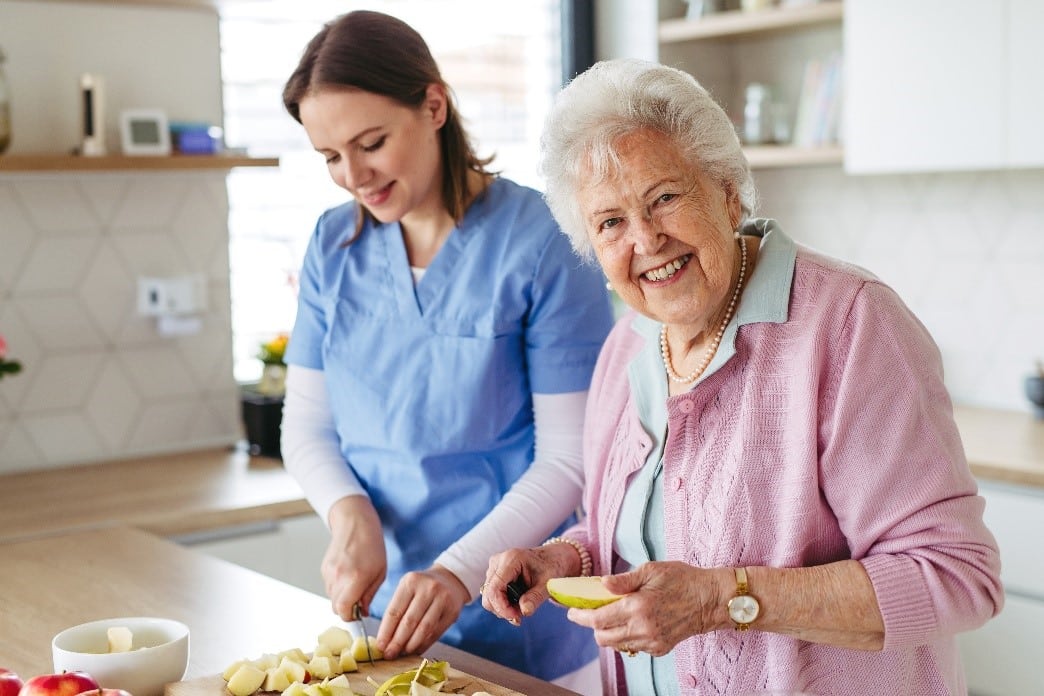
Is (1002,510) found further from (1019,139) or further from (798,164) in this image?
(798,164)

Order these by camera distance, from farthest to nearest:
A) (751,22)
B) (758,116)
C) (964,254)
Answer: (758,116) → (751,22) → (964,254)

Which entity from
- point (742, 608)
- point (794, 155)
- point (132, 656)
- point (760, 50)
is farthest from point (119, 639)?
point (760, 50)

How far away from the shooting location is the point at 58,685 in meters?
1.33

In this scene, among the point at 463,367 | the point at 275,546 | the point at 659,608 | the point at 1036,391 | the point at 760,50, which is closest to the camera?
the point at 659,608

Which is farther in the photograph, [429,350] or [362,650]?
[429,350]

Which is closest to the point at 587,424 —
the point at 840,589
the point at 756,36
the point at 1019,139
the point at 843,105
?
the point at 840,589

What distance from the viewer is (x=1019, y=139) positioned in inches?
113

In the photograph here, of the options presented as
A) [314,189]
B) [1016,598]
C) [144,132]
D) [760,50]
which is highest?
[760,50]

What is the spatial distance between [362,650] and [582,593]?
1.21ft

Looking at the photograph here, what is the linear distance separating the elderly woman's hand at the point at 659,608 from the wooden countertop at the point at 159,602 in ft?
0.71

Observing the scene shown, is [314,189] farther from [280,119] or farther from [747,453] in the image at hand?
[747,453]

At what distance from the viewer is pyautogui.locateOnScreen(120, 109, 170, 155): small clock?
2955 millimetres

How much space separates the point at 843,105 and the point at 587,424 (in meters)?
1.99

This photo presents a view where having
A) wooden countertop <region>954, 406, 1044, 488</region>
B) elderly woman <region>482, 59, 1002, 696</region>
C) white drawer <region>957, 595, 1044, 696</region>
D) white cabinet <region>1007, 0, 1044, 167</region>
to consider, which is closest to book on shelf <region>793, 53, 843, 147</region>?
white cabinet <region>1007, 0, 1044, 167</region>
